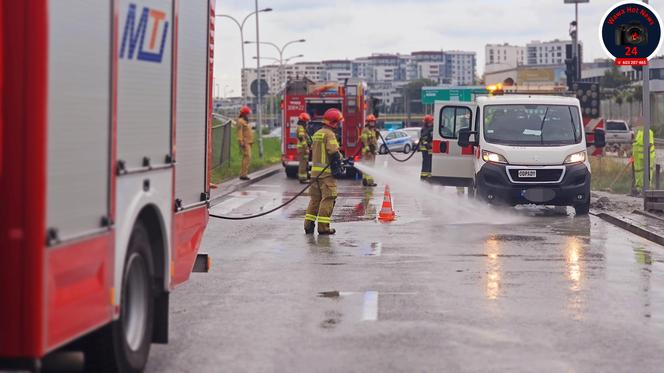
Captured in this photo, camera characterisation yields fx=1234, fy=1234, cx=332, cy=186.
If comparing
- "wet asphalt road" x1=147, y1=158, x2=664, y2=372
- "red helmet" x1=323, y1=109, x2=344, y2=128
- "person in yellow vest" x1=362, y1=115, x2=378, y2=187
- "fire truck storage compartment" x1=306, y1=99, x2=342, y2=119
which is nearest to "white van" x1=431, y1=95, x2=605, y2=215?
"wet asphalt road" x1=147, y1=158, x2=664, y2=372

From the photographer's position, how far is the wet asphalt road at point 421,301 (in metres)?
7.94

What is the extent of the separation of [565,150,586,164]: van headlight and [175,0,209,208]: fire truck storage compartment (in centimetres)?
Result: 1232

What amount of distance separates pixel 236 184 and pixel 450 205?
8179 mm

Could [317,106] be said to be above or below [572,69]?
below

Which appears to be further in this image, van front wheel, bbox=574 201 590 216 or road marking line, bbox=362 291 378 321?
van front wheel, bbox=574 201 590 216

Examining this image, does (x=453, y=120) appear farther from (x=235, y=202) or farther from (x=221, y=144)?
(x=221, y=144)

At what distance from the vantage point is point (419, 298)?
1061 centimetres

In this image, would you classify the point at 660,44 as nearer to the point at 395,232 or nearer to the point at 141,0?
the point at 395,232

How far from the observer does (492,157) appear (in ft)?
67.7

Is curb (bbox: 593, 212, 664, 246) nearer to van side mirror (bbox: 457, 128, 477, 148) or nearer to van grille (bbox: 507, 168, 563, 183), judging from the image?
van grille (bbox: 507, 168, 563, 183)

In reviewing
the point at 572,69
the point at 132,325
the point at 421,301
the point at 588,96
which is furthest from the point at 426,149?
the point at 132,325

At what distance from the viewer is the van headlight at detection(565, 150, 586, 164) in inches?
805

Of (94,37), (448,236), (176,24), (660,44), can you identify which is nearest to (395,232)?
(448,236)

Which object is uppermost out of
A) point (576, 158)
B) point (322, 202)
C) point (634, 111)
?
point (634, 111)
